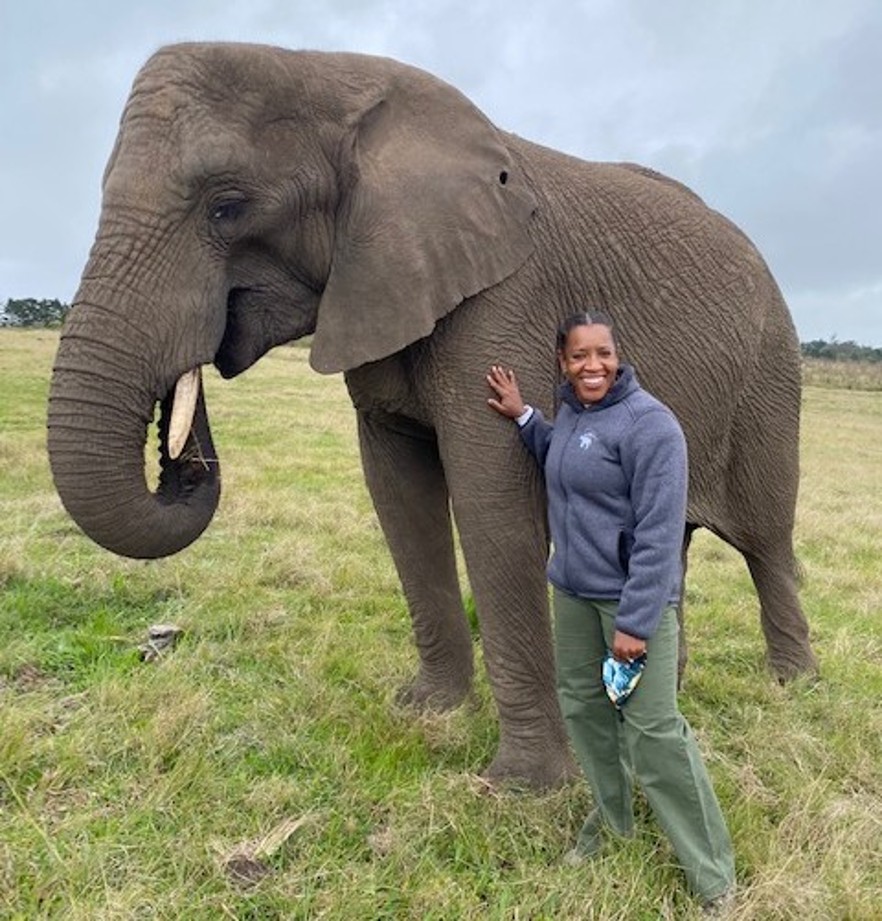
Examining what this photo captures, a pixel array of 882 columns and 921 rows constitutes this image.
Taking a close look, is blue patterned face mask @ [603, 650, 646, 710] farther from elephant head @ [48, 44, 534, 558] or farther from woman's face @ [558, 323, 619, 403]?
elephant head @ [48, 44, 534, 558]

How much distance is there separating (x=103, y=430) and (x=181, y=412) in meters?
0.30

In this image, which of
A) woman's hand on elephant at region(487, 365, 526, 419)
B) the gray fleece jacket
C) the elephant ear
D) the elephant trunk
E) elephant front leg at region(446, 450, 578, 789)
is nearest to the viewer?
the gray fleece jacket

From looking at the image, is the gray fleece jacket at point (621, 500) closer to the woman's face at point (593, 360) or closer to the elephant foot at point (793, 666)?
the woman's face at point (593, 360)

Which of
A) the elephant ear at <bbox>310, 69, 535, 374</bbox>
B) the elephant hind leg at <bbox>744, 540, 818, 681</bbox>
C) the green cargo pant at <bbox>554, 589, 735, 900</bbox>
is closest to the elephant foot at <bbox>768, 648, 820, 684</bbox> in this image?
the elephant hind leg at <bbox>744, 540, 818, 681</bbox>

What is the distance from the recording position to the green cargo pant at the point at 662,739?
3.10 metres

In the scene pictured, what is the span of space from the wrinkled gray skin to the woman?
1.89 feet

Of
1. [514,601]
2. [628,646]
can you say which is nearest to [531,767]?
[514,601]

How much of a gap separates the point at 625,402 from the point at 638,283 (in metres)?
1.35

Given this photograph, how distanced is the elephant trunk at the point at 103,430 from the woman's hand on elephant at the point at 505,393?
3.91ft

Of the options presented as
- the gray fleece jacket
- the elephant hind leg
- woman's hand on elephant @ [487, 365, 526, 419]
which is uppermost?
woman's hand on elephant @ [487, 365, 526, 419]

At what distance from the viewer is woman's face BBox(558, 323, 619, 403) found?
3.18 meters

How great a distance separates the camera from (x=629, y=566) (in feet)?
9.93

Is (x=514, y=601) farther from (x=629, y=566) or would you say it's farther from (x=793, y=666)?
(x=793, y=666)

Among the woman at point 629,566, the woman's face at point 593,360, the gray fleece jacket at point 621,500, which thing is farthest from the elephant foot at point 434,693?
the woman's face at point 593,360
